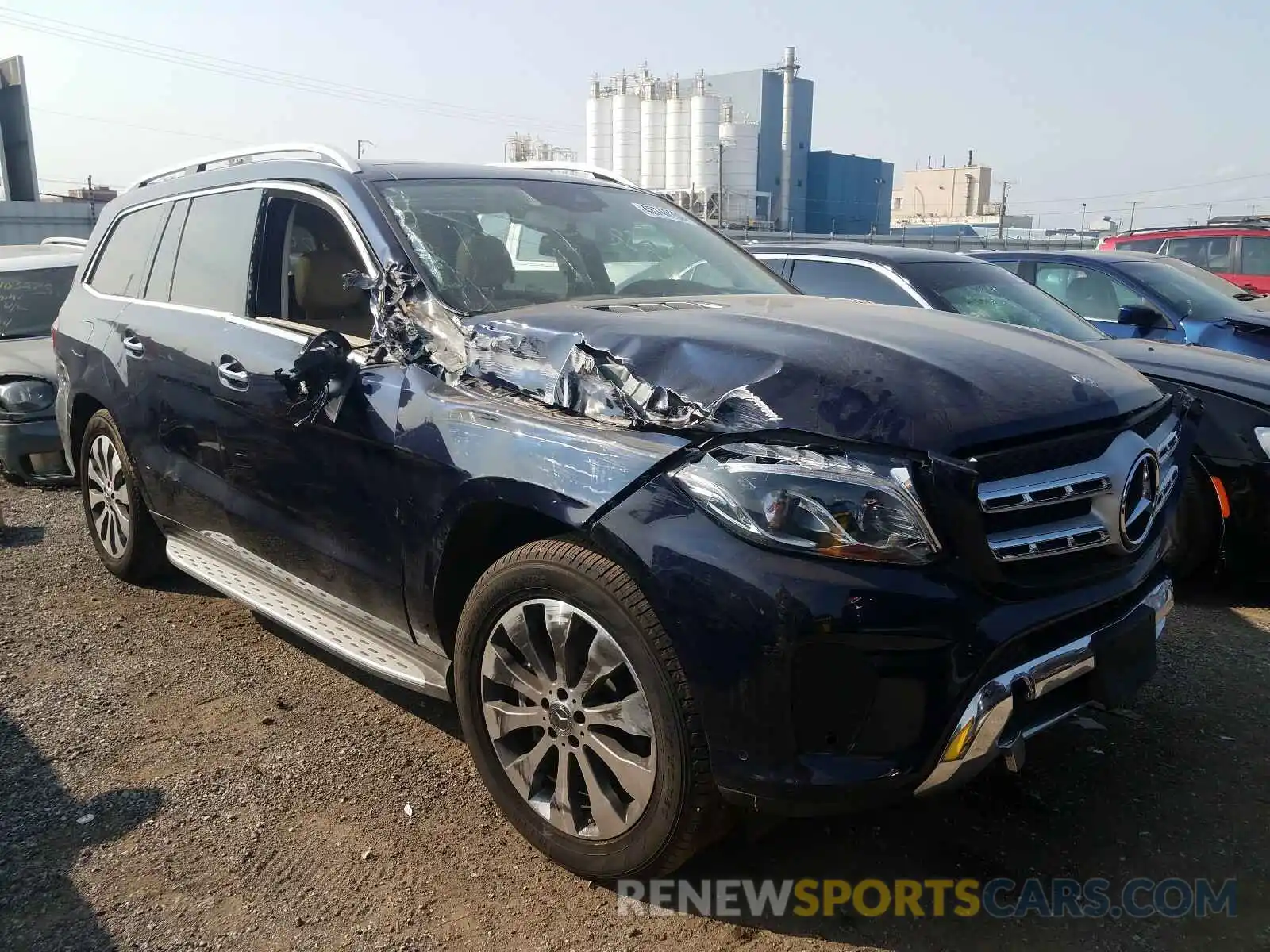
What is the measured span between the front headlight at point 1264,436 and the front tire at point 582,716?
10.7ft

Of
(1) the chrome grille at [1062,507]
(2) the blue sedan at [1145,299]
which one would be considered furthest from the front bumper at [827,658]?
(2) the blue sedan at [1145,299]

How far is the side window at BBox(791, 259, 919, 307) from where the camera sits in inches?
231

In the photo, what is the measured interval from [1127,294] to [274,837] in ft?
23.4

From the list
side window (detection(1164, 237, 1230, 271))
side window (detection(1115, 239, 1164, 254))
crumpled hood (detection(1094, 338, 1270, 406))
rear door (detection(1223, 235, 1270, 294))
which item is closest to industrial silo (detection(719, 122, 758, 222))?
side window (detection(1115, 239, 1164, 254))

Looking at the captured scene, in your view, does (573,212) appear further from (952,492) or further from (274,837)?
(274,837)

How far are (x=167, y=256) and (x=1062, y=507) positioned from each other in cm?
381

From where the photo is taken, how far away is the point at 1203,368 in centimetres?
470

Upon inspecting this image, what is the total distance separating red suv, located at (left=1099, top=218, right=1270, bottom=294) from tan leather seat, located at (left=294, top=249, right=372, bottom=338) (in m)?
11.4

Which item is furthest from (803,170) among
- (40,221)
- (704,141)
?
(40,221)

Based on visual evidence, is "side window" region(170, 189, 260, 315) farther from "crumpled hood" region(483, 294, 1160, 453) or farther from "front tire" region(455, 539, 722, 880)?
"front tire" region(455, 539, 722, 880)

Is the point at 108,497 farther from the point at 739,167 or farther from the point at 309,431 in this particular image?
the point at 739,167

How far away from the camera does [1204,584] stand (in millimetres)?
4773

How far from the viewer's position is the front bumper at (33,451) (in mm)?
6949

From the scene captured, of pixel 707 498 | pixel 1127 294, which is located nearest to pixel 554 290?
pixel 707 498
